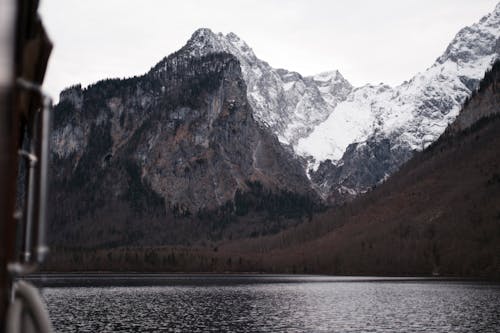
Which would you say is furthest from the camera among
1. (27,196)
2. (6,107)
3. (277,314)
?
(277,314)

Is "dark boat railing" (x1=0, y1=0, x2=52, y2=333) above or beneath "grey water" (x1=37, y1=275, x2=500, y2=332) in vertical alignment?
above

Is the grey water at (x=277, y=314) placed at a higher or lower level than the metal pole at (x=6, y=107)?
lower

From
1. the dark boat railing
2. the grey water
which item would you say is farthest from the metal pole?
Result: the grey water

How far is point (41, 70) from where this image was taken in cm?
1122

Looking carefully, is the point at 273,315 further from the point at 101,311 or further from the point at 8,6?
the point at 8,6

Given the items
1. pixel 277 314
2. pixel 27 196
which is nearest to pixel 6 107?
pixel 27 196

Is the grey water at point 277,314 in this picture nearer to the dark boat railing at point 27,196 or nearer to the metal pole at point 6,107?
the dark boat railing at point 27,196

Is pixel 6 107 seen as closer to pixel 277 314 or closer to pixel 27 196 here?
pixel 27 196

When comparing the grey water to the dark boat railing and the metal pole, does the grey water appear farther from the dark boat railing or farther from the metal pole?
the metal pole

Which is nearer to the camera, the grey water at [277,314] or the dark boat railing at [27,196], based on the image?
the dark boat railing at [27,196]

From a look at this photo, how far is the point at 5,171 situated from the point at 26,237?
314 centimetres

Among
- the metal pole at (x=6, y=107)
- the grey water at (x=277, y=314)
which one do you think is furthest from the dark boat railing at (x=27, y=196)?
the grey water at (x=277, y=314)

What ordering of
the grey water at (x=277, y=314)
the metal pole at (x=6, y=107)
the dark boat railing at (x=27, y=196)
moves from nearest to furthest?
the metal pole at (x=6, y=107), the dark boat railing at (x=27, y=196), the grey water at (x=277, y=314)

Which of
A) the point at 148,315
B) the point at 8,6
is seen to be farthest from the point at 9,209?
the point at 148,315
